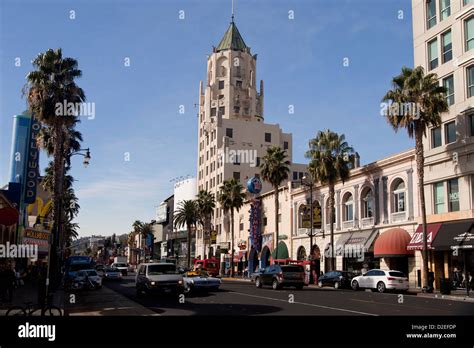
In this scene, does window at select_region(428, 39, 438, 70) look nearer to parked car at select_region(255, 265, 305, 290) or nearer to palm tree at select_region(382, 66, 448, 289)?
palm tree at select_region(382, 66, 448, 289)

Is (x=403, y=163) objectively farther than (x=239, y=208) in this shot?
No

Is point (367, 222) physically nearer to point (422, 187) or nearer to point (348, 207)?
point (348, 207)

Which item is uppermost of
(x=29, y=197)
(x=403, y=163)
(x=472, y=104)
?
(x=472, y=104)

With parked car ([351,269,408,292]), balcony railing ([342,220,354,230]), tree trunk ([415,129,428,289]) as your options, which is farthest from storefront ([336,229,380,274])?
tree trunk ([415,129,428,289])

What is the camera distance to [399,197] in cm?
4297

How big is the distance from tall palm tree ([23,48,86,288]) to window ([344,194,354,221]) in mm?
27490

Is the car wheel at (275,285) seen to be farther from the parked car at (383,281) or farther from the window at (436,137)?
the window at (436,137)

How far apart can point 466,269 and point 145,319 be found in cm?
2658

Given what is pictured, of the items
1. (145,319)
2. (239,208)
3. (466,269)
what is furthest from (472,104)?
(239,208)

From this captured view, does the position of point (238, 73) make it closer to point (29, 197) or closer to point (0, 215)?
point (29, 197)

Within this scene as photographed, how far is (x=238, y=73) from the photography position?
109875 mm

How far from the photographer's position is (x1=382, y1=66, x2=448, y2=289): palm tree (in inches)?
1377

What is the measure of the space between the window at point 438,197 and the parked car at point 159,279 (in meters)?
21.5

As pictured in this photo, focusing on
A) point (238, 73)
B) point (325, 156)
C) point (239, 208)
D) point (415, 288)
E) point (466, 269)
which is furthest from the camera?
point (238, 73)
